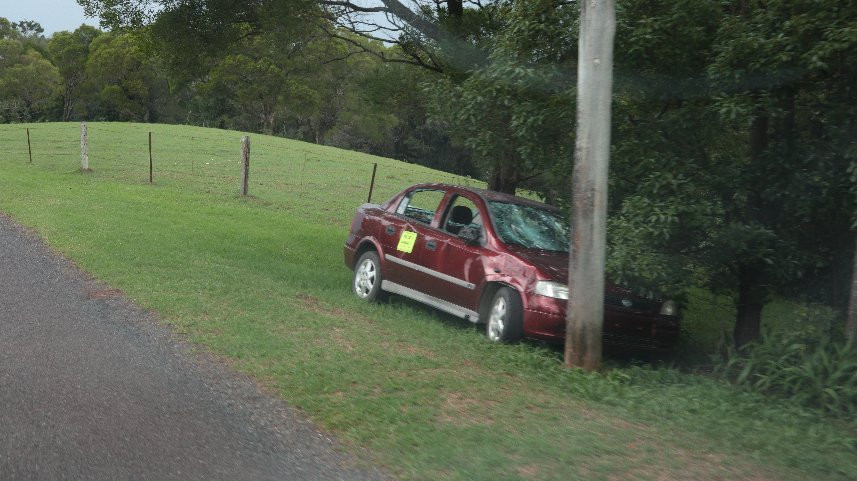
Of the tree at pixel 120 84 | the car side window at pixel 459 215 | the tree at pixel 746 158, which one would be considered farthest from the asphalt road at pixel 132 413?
the tree at pixel 120 84

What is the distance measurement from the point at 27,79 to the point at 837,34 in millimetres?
66661

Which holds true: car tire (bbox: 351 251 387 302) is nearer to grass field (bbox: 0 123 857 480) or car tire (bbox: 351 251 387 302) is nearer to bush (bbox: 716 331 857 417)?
grass field (bbox: 0 123 857 480)

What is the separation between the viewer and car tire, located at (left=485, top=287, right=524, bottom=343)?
8.65 metres

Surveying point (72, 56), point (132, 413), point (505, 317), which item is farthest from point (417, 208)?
point (72, 56)

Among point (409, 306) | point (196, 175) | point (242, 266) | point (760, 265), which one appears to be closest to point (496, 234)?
point (409, 306)

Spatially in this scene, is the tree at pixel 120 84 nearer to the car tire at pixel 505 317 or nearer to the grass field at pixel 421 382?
the grass field at pixel 421 382

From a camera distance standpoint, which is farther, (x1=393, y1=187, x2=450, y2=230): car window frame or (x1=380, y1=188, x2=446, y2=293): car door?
(x1=393, y1=187, x2=450, y2=230): car window frame

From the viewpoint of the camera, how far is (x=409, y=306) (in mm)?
10773

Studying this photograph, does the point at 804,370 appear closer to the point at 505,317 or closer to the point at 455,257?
the point at 505,317

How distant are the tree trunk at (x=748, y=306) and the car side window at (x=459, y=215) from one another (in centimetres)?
279

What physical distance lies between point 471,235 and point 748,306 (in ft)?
9.31

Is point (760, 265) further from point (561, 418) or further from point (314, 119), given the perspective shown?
point (314, 119)

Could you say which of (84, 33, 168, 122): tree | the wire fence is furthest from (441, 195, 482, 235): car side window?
(84, 33, 168, 122): tree

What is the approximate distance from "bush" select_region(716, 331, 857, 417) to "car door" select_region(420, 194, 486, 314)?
263cm
